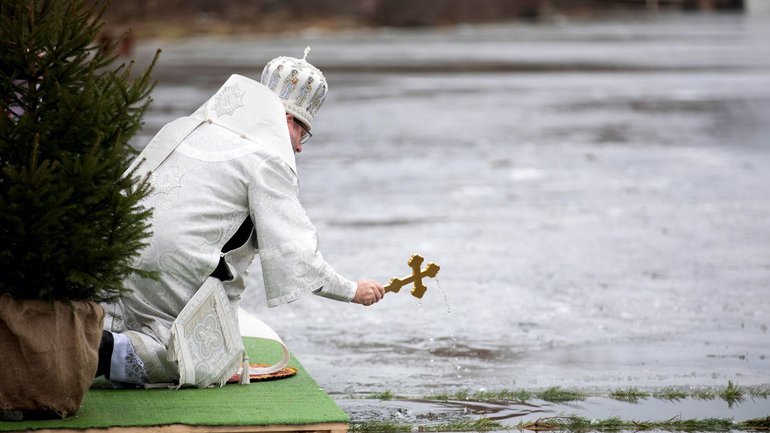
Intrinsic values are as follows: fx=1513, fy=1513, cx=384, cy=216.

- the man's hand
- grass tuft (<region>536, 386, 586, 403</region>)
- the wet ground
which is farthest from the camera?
the wet ground

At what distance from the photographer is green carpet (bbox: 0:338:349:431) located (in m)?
4.86

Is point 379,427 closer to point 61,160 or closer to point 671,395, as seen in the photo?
point 671,395

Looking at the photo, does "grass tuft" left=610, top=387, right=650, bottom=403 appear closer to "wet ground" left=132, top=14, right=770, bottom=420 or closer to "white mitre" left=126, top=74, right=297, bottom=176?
"wet ground" left=132, top=14, right=770, bottom=420

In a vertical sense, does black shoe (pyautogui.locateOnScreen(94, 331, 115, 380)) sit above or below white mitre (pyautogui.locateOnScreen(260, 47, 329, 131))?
below

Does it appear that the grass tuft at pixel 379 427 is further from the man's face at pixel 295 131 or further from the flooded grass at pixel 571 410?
the man's face at pixel 295 131

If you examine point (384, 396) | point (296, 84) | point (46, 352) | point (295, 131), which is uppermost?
point (296, 84)

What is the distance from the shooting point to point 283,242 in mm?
5199

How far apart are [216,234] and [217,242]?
0.03 meters

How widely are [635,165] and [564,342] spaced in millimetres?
7353

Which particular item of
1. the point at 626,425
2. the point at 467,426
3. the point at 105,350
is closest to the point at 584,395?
the point at 626,425

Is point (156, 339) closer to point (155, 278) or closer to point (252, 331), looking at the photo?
point (155, 278)

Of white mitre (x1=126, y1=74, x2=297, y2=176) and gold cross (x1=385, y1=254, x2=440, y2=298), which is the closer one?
white mitre (x1=126, y1=74, x2=297, y2=176)

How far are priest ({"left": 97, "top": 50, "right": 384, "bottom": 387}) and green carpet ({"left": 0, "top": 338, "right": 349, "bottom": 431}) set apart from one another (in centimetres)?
9

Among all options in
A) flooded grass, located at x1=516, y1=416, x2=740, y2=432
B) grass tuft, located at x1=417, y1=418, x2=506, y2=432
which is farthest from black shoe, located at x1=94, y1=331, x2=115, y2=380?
flooded grass, located at x1=516, y1=416, x2=740, y2=432
